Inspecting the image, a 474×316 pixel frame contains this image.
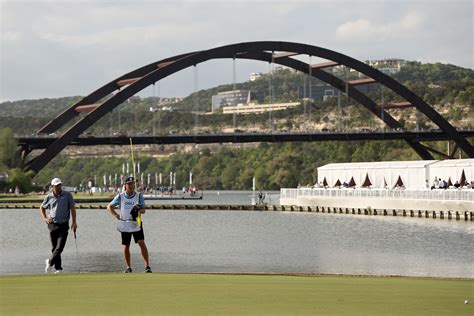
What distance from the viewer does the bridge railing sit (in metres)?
60.8

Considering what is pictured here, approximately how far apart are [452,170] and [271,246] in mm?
34507

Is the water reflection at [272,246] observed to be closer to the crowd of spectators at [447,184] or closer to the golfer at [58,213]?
the crowd of spectators at [447,184]

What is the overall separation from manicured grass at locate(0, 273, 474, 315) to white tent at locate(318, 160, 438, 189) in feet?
195

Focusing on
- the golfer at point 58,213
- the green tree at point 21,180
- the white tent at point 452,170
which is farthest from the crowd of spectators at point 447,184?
the golfer at point 58,213

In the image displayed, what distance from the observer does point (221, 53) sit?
3841 inches

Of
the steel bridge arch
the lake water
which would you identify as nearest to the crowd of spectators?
the lake water

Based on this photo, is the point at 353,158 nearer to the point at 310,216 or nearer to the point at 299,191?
the point at 299,191

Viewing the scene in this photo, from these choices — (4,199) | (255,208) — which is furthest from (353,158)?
(255,208)

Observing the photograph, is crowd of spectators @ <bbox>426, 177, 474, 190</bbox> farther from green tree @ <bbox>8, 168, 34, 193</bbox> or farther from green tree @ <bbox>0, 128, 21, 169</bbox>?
green tree @ <bbox>0, 128, 21, 169</bbox>

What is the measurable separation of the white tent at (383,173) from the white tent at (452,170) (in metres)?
0.84

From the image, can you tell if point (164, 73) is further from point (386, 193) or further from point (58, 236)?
point (58, 236)

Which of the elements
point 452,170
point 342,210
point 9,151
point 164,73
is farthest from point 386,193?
point 9,151

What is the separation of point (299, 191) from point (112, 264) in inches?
2189

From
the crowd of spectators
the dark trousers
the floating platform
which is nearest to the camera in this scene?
the dark trousers
